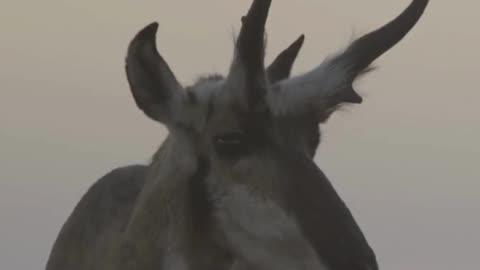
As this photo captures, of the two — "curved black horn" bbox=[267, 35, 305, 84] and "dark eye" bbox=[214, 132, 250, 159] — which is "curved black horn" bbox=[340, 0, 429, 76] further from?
"dark eye" bbox=[214, 132, 250, 159]

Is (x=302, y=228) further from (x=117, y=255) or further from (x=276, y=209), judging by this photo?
(x=117, y=255)

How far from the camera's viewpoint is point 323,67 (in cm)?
1216

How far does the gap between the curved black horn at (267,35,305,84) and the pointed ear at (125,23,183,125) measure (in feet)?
4.31

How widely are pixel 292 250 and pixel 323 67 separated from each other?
2.05 m

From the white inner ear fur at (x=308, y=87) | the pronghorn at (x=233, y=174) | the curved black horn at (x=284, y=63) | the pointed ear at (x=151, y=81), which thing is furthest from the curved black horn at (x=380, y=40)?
the pointed ear at (x=151, y=81)

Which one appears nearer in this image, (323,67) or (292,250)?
(292,250)

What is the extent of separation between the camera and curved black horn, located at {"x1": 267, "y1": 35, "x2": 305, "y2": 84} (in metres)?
12.6

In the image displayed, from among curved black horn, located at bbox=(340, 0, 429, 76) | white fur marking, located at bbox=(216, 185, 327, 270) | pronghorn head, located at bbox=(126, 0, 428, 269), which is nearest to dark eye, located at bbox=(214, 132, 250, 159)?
pronghorn head, located at bbox=(126, 0, 428, 269)

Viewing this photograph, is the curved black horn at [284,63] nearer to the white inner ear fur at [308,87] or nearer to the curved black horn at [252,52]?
the white inner ear fur at [308,87]

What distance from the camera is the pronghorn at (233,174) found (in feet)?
35.2

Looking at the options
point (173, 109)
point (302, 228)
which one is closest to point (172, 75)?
point (173, 109)

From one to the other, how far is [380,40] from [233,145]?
1769mm

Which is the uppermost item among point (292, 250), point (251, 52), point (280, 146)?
point (251, 52)

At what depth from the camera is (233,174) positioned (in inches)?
436
